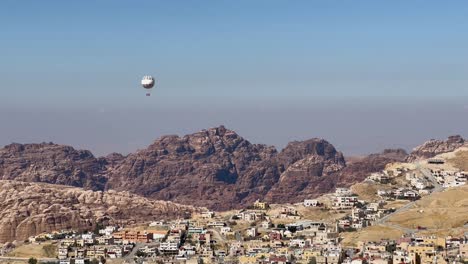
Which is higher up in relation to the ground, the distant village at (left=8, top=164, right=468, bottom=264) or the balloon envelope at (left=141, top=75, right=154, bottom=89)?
the balloon envelope at (left=141, top=75, right=154, bottom=89)

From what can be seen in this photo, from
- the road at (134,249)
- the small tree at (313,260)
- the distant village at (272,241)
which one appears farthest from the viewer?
the road at (134,249)

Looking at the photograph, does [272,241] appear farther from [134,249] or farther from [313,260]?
[134,249]

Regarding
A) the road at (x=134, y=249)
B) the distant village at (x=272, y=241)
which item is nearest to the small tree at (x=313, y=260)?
the distant village at (x=272, y=241)

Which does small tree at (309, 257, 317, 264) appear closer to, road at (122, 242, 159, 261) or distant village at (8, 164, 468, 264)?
distant village at (8, 164, 468, 264)

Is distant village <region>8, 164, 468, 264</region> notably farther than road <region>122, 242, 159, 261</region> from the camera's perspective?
No

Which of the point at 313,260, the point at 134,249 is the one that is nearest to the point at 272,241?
the point at 313,260

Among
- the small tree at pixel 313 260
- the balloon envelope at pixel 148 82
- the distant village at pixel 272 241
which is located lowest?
the small tree at pixel 313 260

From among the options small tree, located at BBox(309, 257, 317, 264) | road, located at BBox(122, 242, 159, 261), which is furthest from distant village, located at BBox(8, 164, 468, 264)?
small tree, located at BBox(309, 257, 317, 264)

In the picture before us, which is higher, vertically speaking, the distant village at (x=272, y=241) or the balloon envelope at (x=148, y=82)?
the balloon envelope at (x=148, y=82)

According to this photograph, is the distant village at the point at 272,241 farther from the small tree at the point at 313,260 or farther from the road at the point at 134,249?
the small tree at the point at 313,260
